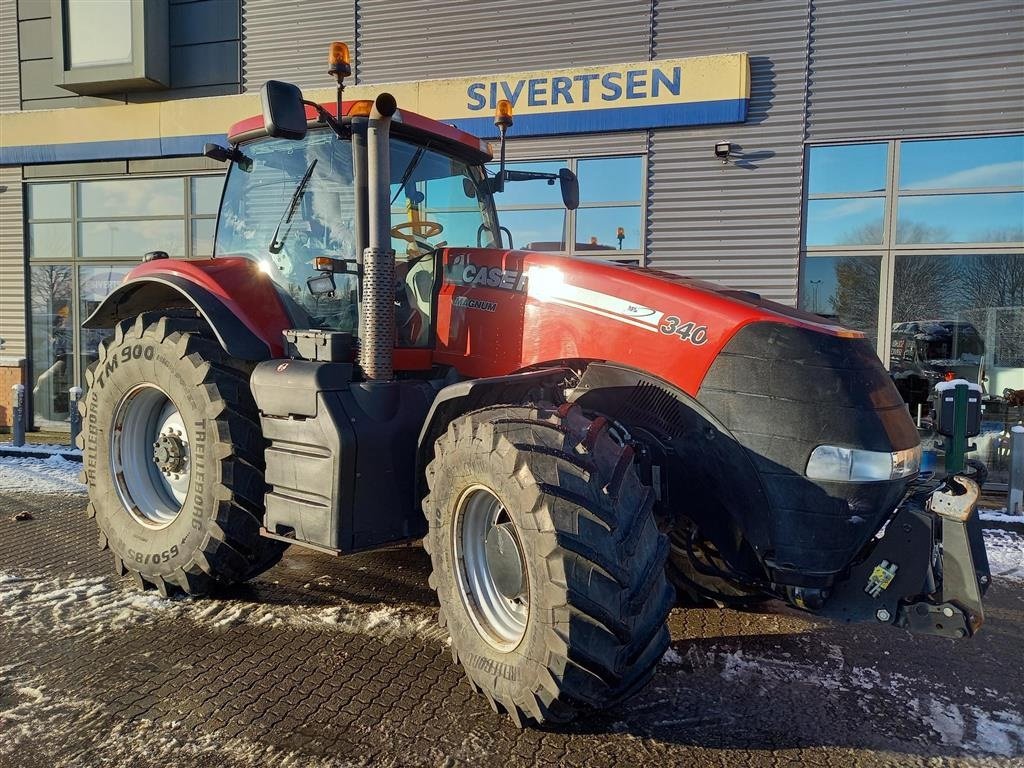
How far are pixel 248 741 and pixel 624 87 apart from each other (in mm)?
7558

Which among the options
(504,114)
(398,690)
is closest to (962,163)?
(504,114)

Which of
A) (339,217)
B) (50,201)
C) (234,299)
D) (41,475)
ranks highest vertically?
(50,201)

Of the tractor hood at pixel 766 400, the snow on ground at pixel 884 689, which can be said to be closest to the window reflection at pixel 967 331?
the snow on ground at pixel 884 689

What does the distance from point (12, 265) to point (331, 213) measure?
30.3ft

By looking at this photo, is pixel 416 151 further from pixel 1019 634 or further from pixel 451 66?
pixel 451 66

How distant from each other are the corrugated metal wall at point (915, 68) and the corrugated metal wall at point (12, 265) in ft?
34.9

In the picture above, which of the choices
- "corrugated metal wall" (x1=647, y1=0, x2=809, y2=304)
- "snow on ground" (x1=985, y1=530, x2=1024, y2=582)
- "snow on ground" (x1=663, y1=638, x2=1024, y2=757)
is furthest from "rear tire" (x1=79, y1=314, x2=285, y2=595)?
"corrugated metal wall" (x1=647, y1=0, x2=809, y2=304)

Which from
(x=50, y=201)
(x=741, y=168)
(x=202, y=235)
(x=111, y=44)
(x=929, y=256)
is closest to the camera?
(x=929, y=256)

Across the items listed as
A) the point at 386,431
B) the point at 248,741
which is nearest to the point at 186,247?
the point at 386,431

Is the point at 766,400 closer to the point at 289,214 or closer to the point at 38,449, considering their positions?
the point at 289,214

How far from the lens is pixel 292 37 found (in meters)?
9.49

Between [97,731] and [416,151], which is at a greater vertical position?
[416,151]

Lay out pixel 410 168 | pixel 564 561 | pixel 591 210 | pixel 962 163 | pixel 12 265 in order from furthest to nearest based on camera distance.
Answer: pixel 12 265, pixel 591 210, pixel 962 163, pixel 410 168, pixel 564 561

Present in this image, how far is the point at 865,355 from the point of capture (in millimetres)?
2912
